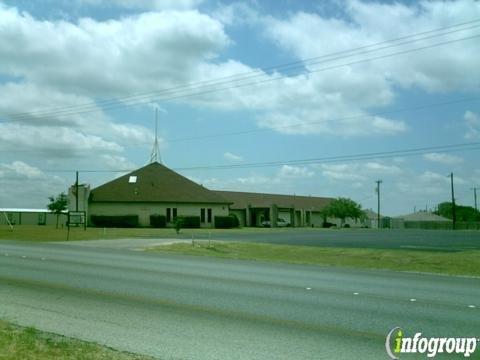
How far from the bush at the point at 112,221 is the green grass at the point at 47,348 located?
6282 cm

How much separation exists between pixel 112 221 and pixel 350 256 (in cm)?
4680

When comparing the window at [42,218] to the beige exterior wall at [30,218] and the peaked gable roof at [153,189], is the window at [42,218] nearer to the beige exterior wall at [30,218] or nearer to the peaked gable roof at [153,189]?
the beige exterior wall at [30,218]

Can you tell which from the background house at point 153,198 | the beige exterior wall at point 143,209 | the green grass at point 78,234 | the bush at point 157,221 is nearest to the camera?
the green grass at point 78,234

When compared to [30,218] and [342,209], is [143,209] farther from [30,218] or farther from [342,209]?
[342,209]

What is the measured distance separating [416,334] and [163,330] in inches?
149

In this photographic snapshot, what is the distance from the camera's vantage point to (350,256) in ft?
92.8

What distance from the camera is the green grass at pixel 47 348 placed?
23.0 feet

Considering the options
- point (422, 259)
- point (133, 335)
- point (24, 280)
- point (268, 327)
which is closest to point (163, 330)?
point (133, 335)

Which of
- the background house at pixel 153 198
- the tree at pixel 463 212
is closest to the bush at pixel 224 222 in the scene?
the background house at pixel 153 198

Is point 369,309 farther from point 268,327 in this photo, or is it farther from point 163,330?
point 163,330

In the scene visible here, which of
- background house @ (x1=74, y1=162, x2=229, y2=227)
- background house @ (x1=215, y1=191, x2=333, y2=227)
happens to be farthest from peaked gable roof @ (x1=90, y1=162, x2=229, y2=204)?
background house @ (x1=215, y1=191, x2=333, y2=227)

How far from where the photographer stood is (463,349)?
7945mm

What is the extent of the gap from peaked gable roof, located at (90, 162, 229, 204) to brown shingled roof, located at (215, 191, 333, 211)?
10.8m

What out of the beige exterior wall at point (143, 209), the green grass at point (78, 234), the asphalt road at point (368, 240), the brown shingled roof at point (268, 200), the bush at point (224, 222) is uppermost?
the brown shingled roof at point (268, 200)
